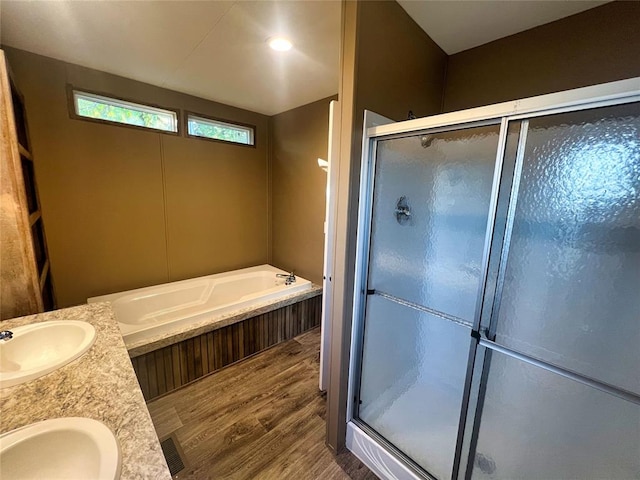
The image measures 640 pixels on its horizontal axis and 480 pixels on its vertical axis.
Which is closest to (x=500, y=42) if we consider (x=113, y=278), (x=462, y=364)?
(x=462, y=364)

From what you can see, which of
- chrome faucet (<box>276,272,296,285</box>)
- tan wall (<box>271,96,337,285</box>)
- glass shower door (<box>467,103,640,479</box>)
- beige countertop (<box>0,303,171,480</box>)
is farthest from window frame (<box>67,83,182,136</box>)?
glass shower door (<box>467,103,640,479</box>)

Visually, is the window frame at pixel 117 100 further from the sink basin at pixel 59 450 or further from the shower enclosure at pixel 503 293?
the sink basin at pixel 59 450

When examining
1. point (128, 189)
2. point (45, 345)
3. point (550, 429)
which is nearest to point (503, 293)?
point (550, 429)

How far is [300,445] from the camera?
1.64 meters

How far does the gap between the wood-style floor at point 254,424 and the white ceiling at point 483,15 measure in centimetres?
256

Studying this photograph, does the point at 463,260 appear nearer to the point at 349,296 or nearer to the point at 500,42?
the point at 349,296

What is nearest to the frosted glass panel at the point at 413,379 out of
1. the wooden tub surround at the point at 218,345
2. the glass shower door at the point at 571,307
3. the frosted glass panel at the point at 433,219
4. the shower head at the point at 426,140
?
the frosted glass panel at the point at 433,219

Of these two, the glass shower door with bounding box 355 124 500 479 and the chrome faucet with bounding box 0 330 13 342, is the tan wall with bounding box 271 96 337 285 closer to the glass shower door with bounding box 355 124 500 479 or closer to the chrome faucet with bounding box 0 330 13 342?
the glass shower door with bounding box 355 124 500 479

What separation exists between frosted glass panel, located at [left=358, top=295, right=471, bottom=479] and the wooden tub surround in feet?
4.10

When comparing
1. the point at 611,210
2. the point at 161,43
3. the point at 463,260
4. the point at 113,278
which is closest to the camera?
the point at 611,210

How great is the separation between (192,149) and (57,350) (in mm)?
2280

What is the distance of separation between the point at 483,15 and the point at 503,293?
1.47 meters

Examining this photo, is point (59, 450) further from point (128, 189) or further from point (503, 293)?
point (128, 189)

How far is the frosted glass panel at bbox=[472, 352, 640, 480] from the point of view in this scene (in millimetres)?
959
